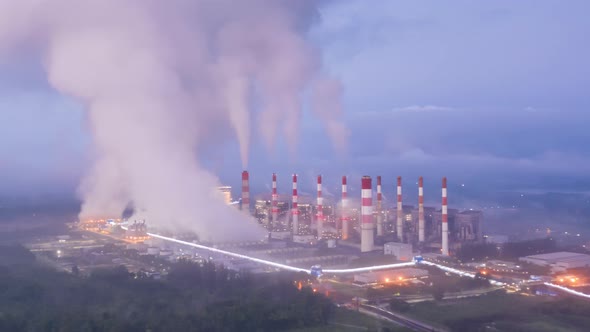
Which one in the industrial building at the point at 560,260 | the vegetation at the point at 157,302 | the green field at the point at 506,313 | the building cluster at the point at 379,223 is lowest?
the green field at the point at 506,313

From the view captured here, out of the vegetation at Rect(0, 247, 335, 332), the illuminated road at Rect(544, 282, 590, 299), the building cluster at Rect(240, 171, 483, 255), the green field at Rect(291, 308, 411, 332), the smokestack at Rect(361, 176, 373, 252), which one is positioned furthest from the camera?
the building cluster at Rect(240, 171, 483, 255)

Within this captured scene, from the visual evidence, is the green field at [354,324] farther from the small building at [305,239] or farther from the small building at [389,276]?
the small building at [305,239]

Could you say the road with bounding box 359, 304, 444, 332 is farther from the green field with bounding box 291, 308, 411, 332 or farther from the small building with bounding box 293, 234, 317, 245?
the small building with bounding box 293, 234, 317, 245

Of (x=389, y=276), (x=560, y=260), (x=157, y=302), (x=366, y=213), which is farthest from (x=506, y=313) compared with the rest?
(x=366, y=213)

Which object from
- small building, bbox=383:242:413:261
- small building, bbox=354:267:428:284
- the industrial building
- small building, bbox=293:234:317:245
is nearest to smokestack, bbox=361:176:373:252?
small building, bbox=383:242:413:261

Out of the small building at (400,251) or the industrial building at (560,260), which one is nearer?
the industrial building at (560,260)

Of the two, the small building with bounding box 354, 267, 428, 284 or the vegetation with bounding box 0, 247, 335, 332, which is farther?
the small building with bounding box 354, 267, 428, 284

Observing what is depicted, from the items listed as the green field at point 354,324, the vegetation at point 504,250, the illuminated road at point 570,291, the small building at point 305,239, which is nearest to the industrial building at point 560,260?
the vegetation at point 504,250

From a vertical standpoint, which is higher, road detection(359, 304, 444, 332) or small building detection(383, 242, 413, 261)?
small building detection(383, 242, 413, 261)
